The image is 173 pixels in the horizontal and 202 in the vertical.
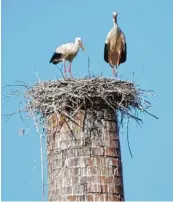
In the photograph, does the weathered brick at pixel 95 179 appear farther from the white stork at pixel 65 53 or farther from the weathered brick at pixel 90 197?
the white stork at pixel 65 53

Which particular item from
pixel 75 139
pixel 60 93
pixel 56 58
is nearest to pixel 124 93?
pixel 60 93

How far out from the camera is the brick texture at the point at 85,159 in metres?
8.23

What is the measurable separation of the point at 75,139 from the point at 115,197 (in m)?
0.89

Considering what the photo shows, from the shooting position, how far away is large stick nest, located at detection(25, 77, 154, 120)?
9211 millimetres

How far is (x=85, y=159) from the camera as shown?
839 cm

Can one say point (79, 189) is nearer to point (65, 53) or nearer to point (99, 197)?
point (99, 197)

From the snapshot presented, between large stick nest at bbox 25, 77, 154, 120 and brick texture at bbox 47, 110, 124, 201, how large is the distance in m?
0.29

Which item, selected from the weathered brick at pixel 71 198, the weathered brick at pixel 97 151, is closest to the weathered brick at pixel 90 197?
the weathered brick at pixel 71 198

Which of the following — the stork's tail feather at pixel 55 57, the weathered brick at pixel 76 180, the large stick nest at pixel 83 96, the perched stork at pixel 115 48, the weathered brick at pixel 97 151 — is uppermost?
the perched stork at pixel 115 48

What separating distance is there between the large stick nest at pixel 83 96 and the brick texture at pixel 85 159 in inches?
11.2

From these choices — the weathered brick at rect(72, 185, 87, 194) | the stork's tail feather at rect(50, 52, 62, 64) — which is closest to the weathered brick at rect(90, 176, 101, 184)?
the weathered brick at rect(72, 185, 87, 194)

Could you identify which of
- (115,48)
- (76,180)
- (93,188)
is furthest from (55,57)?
(93,188)

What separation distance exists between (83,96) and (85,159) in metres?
1.22

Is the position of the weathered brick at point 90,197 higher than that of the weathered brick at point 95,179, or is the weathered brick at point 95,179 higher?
the weathered brick at point 95,179
